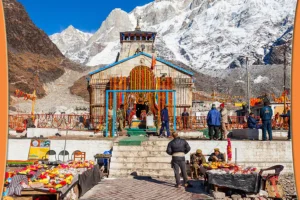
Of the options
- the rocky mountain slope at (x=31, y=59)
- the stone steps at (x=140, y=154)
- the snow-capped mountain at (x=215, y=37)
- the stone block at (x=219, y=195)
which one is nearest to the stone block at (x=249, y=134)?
the stone steps at (x=140, y=154)

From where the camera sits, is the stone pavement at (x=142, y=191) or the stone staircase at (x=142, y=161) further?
the stone staircase at (x=142, y=161)

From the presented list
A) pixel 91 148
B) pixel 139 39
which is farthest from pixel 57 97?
pixel 91 148

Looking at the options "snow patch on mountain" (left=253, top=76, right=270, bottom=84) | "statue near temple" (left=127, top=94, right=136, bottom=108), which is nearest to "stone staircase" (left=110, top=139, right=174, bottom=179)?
"statue near temple" (left=127, top=94, right=136, bottom=108)

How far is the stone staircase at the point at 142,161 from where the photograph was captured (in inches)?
325

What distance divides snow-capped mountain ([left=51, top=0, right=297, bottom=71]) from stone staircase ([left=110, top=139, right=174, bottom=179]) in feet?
232

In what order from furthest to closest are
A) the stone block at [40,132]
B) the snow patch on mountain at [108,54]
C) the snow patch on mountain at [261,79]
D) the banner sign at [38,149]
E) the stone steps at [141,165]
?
the snow patch on mountain at [108,54], the snow patch on mountain at [261,79], the stone block at [40,132], the banner sign at [38,149], the stone steps at [141,165]

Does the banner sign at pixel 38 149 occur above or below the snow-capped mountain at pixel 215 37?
below

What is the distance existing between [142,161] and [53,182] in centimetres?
323

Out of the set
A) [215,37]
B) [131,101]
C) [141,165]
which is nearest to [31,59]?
[131,101]

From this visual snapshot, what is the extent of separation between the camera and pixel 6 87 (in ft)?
11.0

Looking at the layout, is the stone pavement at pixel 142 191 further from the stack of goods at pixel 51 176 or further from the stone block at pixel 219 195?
the stack of goods at pixel 51 176

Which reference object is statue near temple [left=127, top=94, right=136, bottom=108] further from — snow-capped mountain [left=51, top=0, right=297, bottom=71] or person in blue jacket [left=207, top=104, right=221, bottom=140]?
snow-capped mountain [left=51, top=0, right=297, bottom=71]

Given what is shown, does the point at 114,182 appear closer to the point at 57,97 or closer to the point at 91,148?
the point at 91,148

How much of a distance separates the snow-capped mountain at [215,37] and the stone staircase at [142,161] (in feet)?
232
